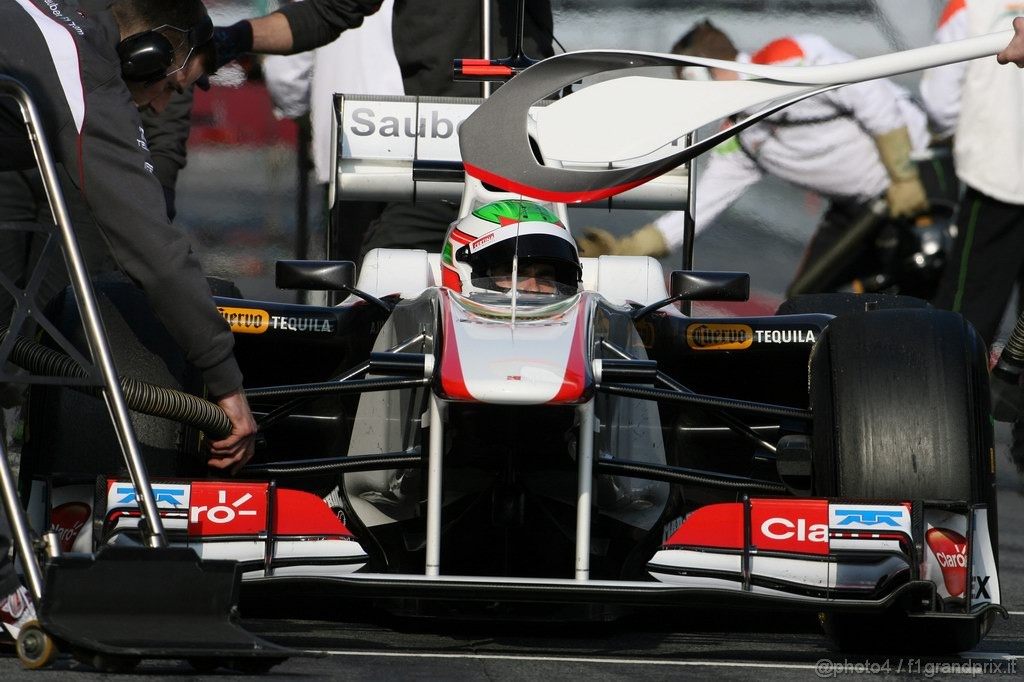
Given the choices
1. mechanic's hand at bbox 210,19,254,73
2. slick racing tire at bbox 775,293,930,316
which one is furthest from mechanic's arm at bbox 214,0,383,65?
slick racing tire at bbox 775,293,930,316

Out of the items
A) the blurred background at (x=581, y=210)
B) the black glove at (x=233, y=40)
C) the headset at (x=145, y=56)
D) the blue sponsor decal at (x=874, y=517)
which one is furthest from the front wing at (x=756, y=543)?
the blurred background at (x=581, y=210)

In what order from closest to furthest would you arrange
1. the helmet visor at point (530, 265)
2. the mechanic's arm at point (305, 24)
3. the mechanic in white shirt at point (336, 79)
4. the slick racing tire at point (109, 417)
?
the slick racing tire at point (109, 417) → the helmet visor at point (530, 265) → the mechanic's arm at point (305, 24) → the mechanic in white shirt at point (336, 79)

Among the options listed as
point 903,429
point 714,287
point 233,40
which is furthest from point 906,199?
point 903,429

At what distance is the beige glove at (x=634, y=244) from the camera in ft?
30.0

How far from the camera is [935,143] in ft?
29.7

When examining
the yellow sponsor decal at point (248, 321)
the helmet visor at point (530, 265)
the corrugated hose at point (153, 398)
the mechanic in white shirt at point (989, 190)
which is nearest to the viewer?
the corrugated hose at point (153, 398)

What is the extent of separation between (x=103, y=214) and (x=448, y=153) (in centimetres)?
288

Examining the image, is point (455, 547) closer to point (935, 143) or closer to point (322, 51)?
point (322, 51)

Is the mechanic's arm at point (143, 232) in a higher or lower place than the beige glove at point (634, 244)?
higher

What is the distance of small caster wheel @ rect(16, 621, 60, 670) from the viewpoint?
331cm

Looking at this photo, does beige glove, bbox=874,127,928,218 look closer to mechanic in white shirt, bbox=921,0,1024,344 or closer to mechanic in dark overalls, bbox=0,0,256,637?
mechanic in white shirt, bbox=921,0,1024,344

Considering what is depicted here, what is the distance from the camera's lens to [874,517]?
416 cm

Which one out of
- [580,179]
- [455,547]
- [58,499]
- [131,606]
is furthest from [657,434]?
[131,606]

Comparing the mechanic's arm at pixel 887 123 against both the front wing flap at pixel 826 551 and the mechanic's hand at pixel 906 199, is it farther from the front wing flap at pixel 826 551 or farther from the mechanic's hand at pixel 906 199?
the front wing flap at pixel 826 551
